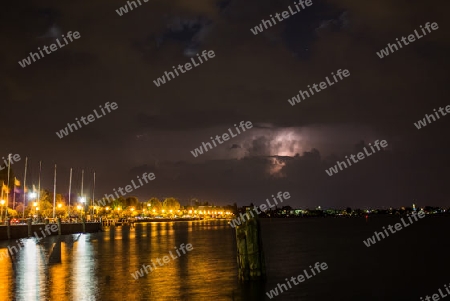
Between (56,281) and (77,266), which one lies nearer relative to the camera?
(56,281)

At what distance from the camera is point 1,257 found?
50.7 meters

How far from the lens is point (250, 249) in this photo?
3047 cm

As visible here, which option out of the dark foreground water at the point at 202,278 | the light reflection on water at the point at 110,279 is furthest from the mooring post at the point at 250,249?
the light reflection on water at the point at 110,279

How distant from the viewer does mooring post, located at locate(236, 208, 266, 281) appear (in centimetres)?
2981

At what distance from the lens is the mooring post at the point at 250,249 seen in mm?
29812

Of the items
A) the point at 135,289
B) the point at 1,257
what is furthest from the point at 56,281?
the point at 1,257

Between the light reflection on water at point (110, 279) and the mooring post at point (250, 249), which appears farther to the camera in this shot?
the light reflection on water at point (110, 279)

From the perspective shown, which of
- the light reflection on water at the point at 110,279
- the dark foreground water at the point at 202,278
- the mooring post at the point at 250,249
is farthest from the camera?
the dark foreground water at the point at 202,278

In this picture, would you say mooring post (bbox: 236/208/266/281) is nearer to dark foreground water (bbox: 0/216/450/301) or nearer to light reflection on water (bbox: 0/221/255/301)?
dark foreground water (bbox: 0/216/450/301)

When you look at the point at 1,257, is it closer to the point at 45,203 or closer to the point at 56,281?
the point at 56,281

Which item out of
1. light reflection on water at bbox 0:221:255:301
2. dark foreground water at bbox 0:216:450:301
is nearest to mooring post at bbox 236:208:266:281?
dark foreground water at bbox 0:216:450:301

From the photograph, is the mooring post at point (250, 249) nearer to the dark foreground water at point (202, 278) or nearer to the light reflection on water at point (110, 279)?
the dark foreground water at point (202, 278)

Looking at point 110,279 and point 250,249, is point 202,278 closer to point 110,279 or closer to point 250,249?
point 110,279

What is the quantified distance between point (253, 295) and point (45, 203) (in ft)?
511
